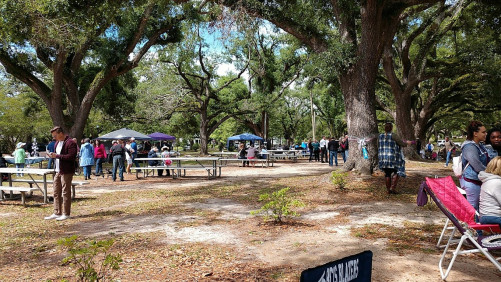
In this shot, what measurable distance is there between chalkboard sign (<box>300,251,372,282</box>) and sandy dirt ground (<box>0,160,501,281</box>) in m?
2.33

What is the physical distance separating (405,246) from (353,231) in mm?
959

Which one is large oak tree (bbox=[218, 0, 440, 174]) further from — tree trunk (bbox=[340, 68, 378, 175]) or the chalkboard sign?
the chalkboard sign

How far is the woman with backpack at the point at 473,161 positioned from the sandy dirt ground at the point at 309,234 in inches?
31.8

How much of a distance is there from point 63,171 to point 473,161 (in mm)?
6984

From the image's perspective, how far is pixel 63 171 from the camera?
702 centimetres

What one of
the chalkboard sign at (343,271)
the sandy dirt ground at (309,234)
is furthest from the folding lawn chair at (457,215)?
the chalkboard sign at (343,271)

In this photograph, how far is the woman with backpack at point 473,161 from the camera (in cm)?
463

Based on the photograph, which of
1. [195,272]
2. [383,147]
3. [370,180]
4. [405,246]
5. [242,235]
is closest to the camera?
[195,272]

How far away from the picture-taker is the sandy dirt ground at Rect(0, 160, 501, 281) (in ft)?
13.1

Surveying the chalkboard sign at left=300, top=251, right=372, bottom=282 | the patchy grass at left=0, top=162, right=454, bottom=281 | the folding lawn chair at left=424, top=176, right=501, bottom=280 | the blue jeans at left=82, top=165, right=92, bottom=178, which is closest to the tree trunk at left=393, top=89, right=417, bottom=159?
the patchy grass at left=0, top=162, right=454, bottom=281

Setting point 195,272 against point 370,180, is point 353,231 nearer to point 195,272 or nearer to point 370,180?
point 195,272

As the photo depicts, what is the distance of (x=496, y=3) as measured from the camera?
10.3 metres

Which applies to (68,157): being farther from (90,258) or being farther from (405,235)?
(405,235)

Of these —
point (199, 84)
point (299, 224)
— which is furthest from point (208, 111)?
point (299, 224)
